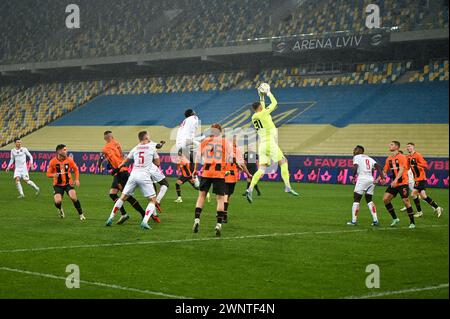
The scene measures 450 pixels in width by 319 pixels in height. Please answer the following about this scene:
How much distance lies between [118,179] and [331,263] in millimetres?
7752

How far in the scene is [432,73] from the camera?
A: 144ft

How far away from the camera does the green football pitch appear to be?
9883 millimetres

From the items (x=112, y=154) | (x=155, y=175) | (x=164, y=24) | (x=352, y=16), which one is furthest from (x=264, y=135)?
(x=164, y=24)

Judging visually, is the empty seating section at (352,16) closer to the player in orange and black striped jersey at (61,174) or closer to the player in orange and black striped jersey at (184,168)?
the player in orange and black striped jersey at (184,168)

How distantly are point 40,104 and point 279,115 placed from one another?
22765mm

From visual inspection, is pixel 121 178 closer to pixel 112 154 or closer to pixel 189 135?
pixel 112 154

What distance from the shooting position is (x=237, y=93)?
5203cm

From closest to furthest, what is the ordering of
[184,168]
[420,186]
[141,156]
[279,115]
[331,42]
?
[141,156]
[420,186]
[184,168]
[331,42]
[279,115]

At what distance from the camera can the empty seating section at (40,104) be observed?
58.2 metres

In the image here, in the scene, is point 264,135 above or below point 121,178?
above

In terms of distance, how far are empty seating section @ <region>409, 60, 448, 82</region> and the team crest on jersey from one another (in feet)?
21.3

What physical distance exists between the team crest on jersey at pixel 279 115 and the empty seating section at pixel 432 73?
6500 mm

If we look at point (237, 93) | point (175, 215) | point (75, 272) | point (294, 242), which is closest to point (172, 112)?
point (237, 93)

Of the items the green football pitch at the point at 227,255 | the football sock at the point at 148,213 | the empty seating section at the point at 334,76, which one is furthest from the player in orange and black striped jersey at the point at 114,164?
the empty seating section at the point at 334,76
